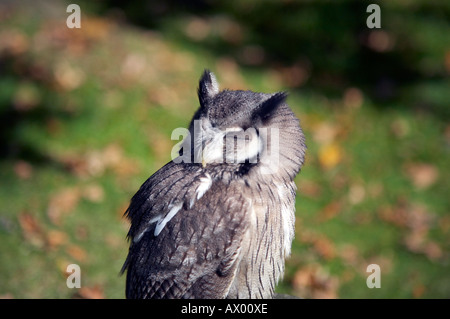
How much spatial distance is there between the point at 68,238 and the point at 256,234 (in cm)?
294

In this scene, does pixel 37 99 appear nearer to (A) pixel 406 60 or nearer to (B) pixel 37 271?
(B) pixel 37 271

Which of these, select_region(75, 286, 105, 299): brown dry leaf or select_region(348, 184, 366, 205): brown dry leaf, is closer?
select_region(75, 286, 105, 299): brown dry leaf

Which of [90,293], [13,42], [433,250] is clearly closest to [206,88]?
[90,293]

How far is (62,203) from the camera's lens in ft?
20.8

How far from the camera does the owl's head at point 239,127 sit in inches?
137

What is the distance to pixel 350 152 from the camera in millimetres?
7988

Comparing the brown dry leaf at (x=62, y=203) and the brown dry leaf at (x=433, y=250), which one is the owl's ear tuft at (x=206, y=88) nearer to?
the brown dry leaf at (x=62, y=203)

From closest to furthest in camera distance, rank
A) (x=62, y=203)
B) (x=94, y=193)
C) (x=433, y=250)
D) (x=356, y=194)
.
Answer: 1. (x=62, y=203)
2. (x=433, y=250)
3. (x=94, y=193)
4. (x=356, y=194)

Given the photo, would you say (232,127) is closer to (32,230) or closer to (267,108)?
(267,108)

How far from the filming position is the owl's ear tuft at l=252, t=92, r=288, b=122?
11.7 ft

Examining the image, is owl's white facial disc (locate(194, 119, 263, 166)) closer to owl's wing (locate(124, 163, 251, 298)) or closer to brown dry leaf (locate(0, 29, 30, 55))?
owl's wing (locate(124, 163, 251, 298))

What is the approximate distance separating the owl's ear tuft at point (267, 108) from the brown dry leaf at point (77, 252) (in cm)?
297

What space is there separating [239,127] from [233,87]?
16.9ft

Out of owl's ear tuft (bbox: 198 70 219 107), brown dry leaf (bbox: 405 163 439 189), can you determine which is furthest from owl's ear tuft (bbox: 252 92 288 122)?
brown dry leaf (bbox: 405 163 439 189)
